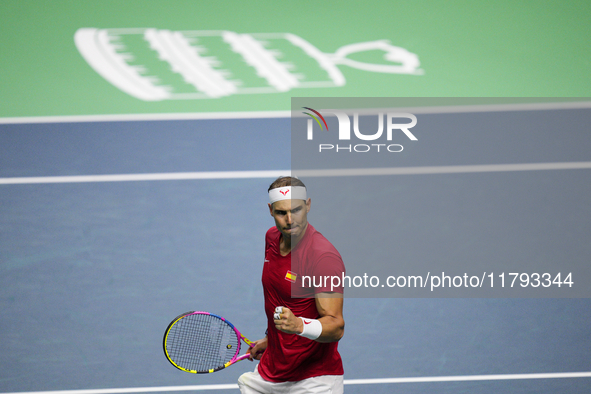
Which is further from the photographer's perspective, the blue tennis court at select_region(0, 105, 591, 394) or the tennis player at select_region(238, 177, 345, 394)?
the blue tennis court at select_region(0, 105, 591, 394)

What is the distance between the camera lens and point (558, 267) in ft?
16.1

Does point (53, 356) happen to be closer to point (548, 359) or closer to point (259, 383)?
point (259, 383)

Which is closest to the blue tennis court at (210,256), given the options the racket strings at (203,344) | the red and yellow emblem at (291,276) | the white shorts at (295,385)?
the racket strings at (203,344)

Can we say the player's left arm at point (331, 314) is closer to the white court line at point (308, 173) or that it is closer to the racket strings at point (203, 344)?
the racket strings at point (203, 344)

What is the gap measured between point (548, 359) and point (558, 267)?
853 millimetres

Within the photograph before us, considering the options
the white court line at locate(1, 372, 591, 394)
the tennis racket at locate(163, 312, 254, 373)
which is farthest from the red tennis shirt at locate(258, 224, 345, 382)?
the white court line at locate(1, 372, 591, 394)

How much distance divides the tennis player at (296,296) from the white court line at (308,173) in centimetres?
187

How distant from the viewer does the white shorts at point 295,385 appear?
9.68 feet

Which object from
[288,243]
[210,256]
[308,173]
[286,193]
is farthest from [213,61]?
[288,243]

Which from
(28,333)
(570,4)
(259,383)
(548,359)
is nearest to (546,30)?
(570,4)

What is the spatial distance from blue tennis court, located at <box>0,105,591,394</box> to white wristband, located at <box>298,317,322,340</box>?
2.22 m

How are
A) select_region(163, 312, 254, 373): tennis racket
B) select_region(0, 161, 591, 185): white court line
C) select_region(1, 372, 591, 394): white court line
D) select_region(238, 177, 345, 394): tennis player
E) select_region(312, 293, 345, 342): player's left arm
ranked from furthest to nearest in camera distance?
1. select_region(0, 161, 591, 185): white court line
2. select_region(1, 372, 591, 394): white court line
3. select_region(163, 312, 254, 373): tennis racket
4. select_region(238, 177, 345, 394): tennis player
5. select_region(312, 293, 345, 342): player's left arm

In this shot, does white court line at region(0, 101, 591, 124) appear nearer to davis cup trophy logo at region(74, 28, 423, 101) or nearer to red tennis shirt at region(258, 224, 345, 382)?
davis cup trophy logo at region(74, 28, 423, 101)

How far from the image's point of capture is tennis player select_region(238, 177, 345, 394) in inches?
109
